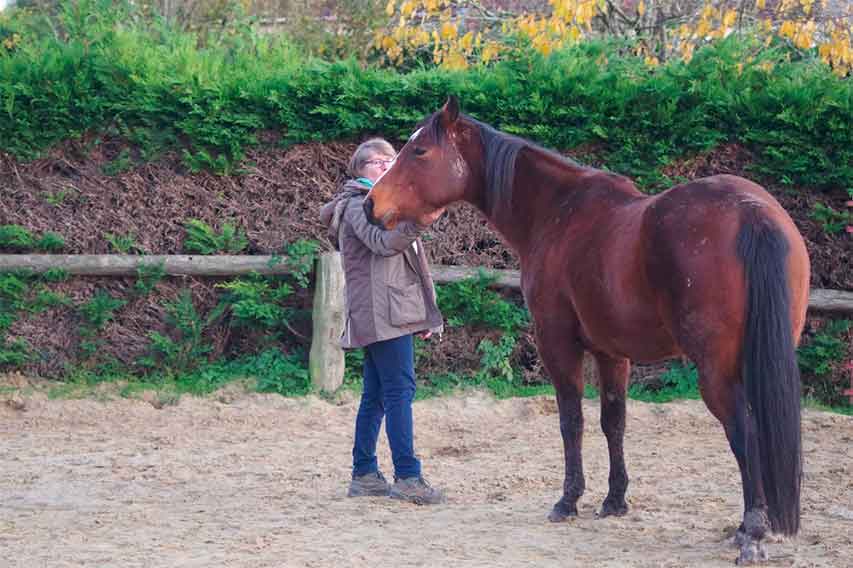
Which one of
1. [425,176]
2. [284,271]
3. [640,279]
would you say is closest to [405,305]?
[425,176]

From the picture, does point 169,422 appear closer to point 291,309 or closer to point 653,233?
point 291,309

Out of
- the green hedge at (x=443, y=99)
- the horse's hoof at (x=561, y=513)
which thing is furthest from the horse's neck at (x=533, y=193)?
the green hedge at (x=443, y=99)

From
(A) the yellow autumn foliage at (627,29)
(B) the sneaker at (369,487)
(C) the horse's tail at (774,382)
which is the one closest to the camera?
(C) the horse's tail at (774,382)

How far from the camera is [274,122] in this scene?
812cm

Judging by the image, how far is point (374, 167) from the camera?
5332mm

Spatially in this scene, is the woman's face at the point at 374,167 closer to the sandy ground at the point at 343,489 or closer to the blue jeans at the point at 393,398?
the blue jeans at the point at 393,398

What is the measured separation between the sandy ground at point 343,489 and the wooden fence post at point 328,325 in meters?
0.26

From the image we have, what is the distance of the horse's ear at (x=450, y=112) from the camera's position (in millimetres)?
4973

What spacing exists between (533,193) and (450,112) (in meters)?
0.57

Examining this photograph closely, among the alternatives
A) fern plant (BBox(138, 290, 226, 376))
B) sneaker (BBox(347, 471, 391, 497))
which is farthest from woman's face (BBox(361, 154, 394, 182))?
fern plant (BBox(138, 290, 226, 376))

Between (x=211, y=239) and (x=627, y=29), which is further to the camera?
(x=627, y=29)

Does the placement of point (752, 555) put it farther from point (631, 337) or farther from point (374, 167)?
point (374, 167)

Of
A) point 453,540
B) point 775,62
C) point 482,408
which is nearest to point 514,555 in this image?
point 453,540

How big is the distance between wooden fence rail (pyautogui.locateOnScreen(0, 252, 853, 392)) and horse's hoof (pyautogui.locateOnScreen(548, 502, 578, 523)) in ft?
10.7
